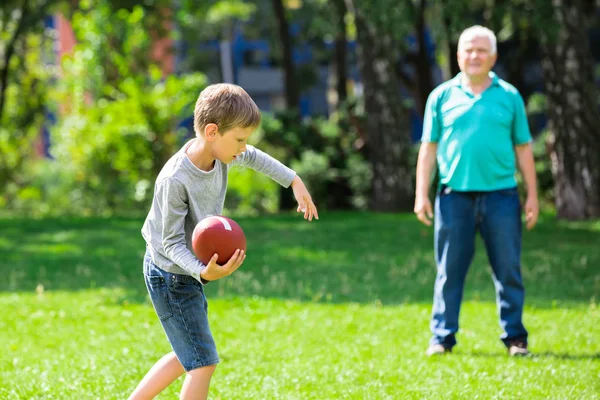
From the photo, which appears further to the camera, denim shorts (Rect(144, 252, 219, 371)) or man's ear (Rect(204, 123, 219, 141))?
denim shorts (Rect(144, 252, 219, 371))

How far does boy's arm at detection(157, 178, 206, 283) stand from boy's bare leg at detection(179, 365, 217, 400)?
0.46m

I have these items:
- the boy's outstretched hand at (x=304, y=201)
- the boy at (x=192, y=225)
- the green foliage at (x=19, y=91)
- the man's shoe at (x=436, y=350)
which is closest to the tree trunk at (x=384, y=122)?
the green foliage at (x=19, y=91)

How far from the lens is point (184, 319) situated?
418 centimetres

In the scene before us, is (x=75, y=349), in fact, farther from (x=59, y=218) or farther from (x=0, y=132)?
(x=0, y=132)

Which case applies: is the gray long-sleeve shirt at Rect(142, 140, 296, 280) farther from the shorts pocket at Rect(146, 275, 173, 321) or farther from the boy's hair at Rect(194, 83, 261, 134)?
the boy's hair at Rect(194, 83, 261, 134)

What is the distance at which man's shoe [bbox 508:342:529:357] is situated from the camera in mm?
6180

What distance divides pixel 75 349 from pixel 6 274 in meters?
3.92

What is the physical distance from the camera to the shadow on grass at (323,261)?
8805mm

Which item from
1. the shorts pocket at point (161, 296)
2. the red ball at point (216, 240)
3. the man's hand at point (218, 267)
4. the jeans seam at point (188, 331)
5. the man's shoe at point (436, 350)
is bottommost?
the man's shoe at point (436, 350)

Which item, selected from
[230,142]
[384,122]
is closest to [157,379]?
[230,142]

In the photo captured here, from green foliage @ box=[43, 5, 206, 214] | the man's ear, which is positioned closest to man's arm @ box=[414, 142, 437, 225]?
the man's ear

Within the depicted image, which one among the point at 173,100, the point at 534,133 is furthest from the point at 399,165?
the point at 534,133

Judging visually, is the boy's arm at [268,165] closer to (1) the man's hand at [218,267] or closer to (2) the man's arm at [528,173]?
(1) the man's hand at [218,267]

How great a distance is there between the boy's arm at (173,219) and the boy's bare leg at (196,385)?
1.51ft
